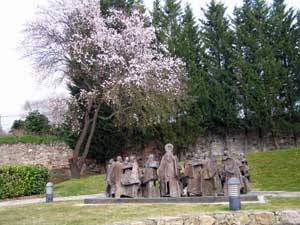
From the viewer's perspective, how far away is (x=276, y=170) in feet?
48.5

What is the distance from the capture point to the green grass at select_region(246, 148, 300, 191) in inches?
497

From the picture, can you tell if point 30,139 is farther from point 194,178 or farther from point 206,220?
point 206,220

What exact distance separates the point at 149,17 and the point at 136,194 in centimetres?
1421

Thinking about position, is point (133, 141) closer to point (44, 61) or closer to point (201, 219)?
point (44, 61)

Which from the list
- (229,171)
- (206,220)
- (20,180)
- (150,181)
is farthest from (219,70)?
(206,220)

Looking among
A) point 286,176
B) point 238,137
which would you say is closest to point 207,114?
point 238,137

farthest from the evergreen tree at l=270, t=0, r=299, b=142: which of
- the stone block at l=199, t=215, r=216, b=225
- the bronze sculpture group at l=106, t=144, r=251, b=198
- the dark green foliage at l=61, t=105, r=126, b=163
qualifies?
the stone block at l=199, t=215, r=216, b=225

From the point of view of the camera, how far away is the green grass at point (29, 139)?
21.7 metres

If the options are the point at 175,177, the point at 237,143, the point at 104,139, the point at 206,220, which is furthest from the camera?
the point at 237,143

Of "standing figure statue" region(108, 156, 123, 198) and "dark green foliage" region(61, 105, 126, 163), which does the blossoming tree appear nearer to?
"dark green foliage" region(61, 105, 126, 163)

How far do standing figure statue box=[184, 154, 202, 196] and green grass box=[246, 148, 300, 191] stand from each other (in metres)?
3.46

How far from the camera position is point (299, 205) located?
786cm

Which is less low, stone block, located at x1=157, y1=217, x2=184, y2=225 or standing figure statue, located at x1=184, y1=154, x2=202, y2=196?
standing figure statue, located at x1=184, y1=154, x2=202, y2=196

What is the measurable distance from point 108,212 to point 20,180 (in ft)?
23.7
